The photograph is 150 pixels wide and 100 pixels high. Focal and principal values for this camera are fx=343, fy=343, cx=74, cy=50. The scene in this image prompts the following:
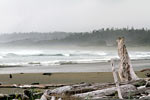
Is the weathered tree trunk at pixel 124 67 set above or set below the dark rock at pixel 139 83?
above

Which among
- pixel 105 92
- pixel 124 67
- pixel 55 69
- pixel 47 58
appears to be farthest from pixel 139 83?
pixel 47 58

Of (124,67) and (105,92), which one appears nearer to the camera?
(105,92)

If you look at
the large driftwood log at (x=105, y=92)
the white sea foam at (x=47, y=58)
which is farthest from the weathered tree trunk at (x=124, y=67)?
the white sea foam at (x=47, y=58)

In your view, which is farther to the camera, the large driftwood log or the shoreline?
the shoreline

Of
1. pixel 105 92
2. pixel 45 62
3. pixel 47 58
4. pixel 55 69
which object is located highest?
pixel 105 92

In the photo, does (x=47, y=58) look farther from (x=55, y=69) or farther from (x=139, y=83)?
(x=139, y=83)

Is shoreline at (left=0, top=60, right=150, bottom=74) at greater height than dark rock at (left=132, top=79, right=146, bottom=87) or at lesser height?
lesser

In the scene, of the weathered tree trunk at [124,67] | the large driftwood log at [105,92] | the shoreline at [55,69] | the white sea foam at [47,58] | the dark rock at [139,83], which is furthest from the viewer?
the white sea foam at [47,58]

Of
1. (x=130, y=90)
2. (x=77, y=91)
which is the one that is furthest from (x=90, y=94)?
(x=130, y=90)

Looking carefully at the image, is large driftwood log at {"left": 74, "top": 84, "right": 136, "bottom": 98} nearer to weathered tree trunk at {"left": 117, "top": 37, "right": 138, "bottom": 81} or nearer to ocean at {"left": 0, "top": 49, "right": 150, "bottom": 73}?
weathered tree trunk at {"left": 117, "top": 37, "right": 138, "bottom": 81}

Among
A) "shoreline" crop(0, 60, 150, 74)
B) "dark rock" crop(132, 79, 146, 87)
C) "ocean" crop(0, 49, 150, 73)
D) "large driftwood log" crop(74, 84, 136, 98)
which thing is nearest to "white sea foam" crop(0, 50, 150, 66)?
"ocean" crop(0, 49, 150, 73)

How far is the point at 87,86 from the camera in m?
8.37

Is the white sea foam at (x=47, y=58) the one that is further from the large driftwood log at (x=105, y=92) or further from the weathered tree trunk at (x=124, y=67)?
the large driftwood log at (x=105, y=92)

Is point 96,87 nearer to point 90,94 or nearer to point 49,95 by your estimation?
point 90,94
